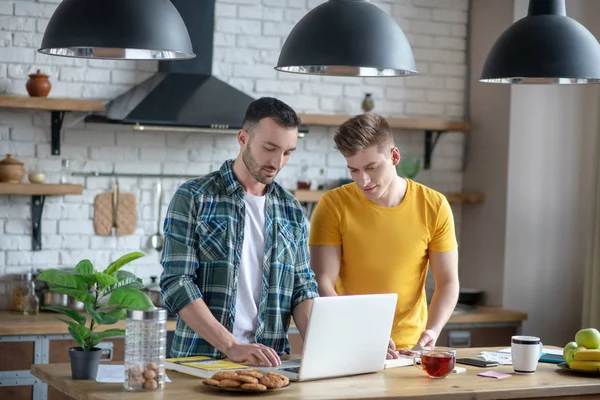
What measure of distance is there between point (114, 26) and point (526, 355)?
1.55m

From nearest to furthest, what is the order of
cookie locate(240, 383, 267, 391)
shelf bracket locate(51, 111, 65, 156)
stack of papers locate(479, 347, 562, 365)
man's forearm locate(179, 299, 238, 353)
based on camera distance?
cookie locate(240, 383, 267, 391) < man's forearm locate(179, 299, 238, 353) < stack of papers locate(479, 347, 562, 365) < shelf bracket locate(51, 111, 65, 156)

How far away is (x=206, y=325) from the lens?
2.85 m

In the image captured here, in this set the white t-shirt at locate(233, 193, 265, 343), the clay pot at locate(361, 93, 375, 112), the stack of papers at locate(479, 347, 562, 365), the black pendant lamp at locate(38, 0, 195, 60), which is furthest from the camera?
the clay pot at locate(361, 93, 375, 112)

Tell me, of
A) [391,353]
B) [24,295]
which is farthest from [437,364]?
[24,295]

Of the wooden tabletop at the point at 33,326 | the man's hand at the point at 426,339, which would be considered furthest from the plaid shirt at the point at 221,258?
the wooden tabletop at the point at 33,326

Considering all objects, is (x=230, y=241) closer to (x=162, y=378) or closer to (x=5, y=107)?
(x=162, y=378)

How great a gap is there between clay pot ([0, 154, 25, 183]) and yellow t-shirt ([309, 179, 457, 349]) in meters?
1.93

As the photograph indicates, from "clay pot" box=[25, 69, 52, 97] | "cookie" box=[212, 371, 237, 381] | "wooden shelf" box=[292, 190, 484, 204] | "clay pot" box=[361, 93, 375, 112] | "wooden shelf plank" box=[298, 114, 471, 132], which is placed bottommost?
"cookie" box=[212, 371, 237, 381]

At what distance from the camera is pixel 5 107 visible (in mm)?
4789

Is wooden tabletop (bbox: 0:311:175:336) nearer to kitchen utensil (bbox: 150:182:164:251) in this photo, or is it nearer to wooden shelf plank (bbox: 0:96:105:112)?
kitchen utensil (bbox: 150:182:164:251)

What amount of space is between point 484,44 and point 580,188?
1016 millimetres

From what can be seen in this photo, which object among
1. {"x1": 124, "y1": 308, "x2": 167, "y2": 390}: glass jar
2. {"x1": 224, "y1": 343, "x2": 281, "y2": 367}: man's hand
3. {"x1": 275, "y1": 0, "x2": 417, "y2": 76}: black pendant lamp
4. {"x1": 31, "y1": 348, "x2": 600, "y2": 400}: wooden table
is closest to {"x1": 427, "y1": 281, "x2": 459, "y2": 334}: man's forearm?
{"x1": 31, "y1": 348, "x2": 600, "y2": 400}: wooden table

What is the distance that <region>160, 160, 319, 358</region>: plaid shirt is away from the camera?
2926 mm

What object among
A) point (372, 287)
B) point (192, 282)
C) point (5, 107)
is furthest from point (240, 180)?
point (5, 107)
